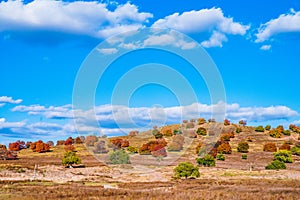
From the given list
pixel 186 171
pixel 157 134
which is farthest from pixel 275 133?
pixel 186 171

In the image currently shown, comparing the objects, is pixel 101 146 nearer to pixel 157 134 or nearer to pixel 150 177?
pixel 150 177

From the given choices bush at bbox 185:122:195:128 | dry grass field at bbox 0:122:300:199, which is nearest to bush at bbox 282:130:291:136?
dry grass field at bbox 0:122:300:199

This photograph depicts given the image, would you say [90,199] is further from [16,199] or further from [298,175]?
[298,175]

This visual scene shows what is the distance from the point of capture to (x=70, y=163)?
80.4 metres

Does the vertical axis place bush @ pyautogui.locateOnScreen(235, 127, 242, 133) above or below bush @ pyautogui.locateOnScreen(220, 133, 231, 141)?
above

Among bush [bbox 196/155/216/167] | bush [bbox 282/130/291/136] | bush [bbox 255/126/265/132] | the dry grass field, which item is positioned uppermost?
bush [bbox 255/126/265/132]

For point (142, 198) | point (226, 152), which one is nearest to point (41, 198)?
point (142, 198)

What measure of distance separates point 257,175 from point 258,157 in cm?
4226

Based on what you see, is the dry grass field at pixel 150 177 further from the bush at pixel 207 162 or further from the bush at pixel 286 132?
the bush at pixel 207 162

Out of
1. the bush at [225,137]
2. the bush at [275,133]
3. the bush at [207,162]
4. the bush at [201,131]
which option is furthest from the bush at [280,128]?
the bush at [207,162]

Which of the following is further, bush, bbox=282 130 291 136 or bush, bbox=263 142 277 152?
bush, bbox=282 130 291 136

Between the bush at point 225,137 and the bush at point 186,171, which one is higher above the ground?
the bush at point 225,137

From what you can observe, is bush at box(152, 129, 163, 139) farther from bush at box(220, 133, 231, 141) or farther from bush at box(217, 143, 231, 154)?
bush at box(217, 143, 231, 154)

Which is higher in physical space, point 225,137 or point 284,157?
point 225,137
